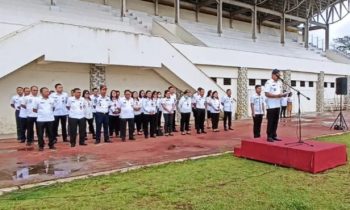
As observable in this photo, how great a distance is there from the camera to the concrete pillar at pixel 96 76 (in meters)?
15.2

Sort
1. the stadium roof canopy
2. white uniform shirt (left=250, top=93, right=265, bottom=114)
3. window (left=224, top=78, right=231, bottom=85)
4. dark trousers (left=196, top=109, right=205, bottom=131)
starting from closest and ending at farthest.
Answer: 1. white uniform shirt (left=250, top=93, right=265, bottom=114)
2. dark trousers (left=196, top=109, right=205, bottom=131)
3. window (left=224, top=78, right=231, bottom=85)
4. the stadium roof canopy

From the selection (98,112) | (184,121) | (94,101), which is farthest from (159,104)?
(98,112)

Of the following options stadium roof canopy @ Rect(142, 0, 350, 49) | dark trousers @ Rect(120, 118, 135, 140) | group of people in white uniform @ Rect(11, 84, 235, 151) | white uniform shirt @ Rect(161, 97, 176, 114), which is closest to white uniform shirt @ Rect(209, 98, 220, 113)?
group of people in white uniform @ Rect(11, 84, 235, 151)

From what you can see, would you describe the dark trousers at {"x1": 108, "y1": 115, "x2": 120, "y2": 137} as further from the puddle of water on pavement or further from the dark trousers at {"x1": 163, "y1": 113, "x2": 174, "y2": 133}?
the puddle of water on pavement

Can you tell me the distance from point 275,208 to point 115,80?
1187 cm

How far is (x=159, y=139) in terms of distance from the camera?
12391 millimetres

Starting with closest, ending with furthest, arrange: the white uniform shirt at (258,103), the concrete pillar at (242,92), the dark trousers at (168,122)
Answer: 1. the white uniform shirt at (258,103)
2. the dark trousers at (168,122)
3. the concrete pillar at (242,92)

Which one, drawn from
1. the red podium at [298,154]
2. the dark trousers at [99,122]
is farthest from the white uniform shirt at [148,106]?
the red podium at [298,154]

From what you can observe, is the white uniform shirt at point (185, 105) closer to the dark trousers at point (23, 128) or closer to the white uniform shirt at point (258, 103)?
the white uniform shirt at point (258, 103)

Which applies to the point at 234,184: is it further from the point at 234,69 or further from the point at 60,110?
the point at 234,69

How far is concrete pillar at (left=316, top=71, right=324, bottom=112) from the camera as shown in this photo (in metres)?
28.8

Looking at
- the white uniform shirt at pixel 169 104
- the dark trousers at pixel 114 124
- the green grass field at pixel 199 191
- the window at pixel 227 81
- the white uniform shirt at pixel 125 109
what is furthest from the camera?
the window at pixel 227 81

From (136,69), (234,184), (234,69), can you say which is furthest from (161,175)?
(234,69)

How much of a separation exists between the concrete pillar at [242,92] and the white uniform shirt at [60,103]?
12.1 meters
